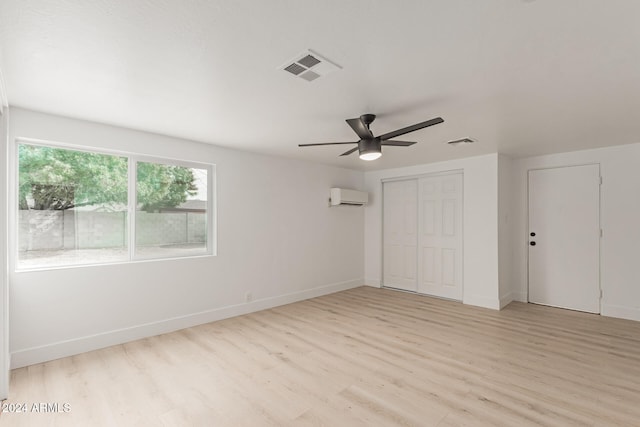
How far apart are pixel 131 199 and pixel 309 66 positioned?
267 cm

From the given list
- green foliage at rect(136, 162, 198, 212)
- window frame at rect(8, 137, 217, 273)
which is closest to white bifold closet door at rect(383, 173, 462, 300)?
window frame at rect(8, 137, 217, 273)

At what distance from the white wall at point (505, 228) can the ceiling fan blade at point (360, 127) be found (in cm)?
279

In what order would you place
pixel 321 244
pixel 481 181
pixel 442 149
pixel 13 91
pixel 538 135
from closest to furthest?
pixel 13 91 < pixel 538 135 < pixel 442 149 < pixel 481 181 < pixel 321 244

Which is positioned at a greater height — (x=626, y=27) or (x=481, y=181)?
(x=626, y=27)

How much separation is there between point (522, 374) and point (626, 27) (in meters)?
2.52

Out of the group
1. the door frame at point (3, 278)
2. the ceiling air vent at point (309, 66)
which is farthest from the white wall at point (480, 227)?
the door frame at point (3, 278)

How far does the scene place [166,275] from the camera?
12.1 feet

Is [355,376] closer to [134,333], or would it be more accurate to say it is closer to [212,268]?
[212,268]

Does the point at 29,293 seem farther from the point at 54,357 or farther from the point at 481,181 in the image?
the point at 481,181

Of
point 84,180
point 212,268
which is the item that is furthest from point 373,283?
point 84,180

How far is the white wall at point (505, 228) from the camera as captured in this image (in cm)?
461

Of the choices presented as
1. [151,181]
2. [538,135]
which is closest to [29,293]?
[151,181]

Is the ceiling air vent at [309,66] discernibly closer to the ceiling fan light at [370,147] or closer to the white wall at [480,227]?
the ceiling fan light at [370,147]

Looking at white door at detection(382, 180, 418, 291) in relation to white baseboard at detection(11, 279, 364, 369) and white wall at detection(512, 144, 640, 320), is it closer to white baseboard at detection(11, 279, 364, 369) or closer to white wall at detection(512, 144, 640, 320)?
white baseboard at detection(11, 279, 364, 369)
